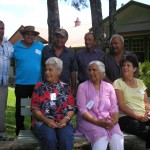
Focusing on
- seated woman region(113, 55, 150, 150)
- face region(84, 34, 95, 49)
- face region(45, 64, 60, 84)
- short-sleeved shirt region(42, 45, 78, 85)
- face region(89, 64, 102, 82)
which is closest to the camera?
face region(45, 64, 60, 84)

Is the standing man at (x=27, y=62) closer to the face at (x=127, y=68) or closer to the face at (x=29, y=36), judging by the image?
the face at (x=29, y=36)

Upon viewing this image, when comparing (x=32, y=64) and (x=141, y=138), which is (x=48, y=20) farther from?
(x=141, y=138)

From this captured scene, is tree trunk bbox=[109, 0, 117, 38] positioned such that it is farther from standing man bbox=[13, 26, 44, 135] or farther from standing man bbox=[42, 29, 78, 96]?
standing man bbox=[13, 26, 44, 135]

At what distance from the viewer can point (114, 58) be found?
583cm

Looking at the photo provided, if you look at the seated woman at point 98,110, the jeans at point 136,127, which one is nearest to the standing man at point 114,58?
the seated woman at point 98,110

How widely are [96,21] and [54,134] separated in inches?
261

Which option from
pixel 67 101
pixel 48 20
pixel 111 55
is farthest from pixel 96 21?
pixel 67 101

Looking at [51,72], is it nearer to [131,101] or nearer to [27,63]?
[27,63]

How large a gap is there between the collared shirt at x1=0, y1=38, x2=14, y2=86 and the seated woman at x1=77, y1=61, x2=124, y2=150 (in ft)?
4.07

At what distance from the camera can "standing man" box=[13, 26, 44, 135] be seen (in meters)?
5.66

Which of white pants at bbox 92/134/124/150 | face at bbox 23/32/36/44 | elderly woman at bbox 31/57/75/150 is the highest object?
face at bbox 23/32/36/44

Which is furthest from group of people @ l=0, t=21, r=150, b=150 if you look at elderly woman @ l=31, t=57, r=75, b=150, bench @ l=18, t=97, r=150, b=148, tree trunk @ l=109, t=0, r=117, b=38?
tree trunk @ l=109, t=0, r=117, b=38

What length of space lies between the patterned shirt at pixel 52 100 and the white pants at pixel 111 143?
0.53 meters

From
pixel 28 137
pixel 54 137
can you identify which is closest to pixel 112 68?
pixel 54 137
